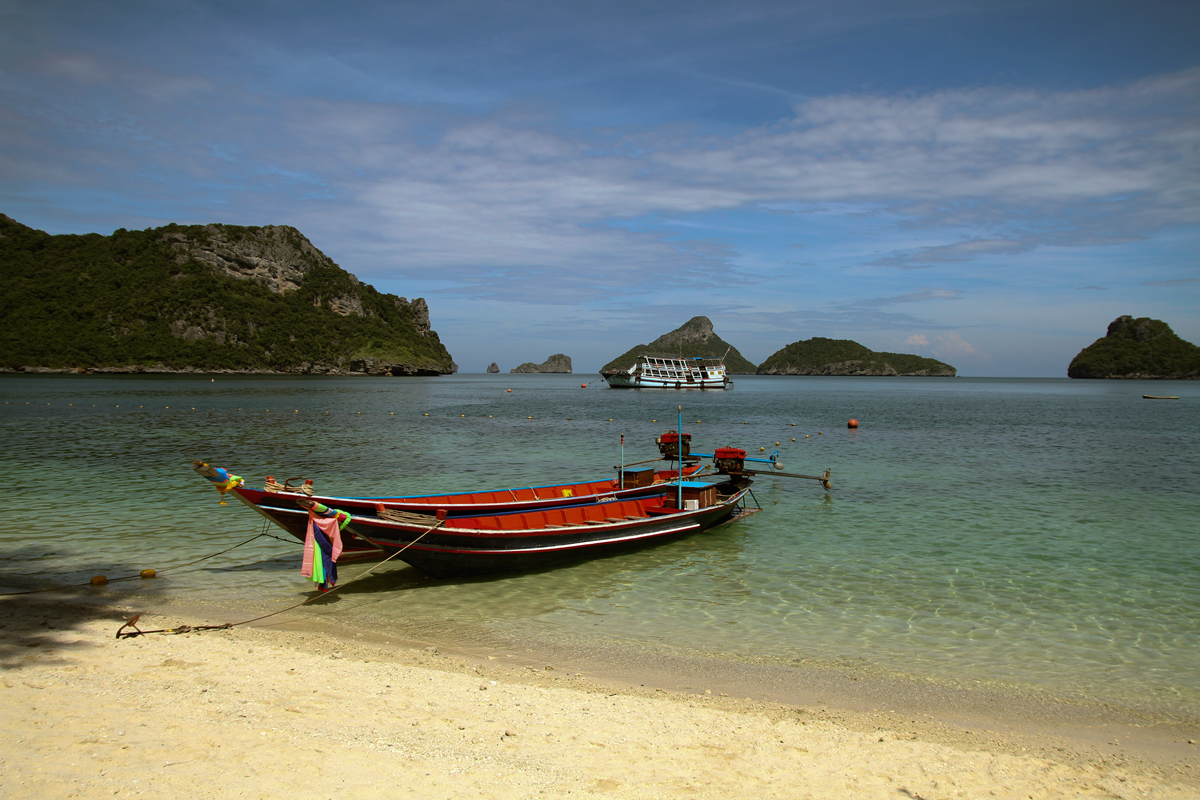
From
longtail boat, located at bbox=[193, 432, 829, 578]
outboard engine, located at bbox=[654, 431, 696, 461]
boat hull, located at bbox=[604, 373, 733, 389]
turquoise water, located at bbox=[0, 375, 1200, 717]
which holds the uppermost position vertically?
boat hull, located at bbox=[604, 373, 733, 389]

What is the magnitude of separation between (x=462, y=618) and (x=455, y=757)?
438 cm

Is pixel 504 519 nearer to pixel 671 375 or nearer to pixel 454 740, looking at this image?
pixel 454 740

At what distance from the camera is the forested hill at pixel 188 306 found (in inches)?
5079

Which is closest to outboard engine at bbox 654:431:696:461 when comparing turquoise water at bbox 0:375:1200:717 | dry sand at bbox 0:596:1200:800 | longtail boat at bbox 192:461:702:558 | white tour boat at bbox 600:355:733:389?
longtail boat at bbox 192:461:702:558

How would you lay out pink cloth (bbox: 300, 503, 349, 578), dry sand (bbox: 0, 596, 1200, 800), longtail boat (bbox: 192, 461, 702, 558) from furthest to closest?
longtail boat (bbox: 192, 461, 702, 558) < pink cloth (bbox: 300, 503, 349, 578) < dry sand (bbox: 0, 596, 1200, 800)

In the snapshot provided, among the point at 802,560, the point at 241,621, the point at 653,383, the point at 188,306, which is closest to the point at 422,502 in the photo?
the point at 241,621

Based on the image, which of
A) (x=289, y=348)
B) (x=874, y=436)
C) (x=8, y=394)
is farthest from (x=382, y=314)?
(x=874, y=436)

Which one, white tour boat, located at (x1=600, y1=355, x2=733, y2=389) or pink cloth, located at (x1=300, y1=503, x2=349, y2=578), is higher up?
white tour boat, located at (x1=600, y1=355, x2=733, y2=389)

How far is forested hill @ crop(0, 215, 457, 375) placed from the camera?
129000 millimetres

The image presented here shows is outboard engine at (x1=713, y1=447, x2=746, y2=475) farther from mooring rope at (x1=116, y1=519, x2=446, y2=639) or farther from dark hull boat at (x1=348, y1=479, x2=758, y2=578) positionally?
mooring rope at (x1=116, y1=519, x2=446, y2=639)

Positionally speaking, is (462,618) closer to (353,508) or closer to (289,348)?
(353,508)

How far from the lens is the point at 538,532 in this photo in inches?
451

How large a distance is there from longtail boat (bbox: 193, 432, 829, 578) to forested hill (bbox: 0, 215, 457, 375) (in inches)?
5769

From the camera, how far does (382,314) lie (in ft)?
655
